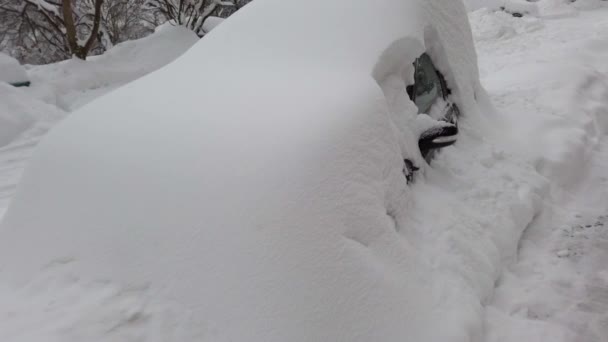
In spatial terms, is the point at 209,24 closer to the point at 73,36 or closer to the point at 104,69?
the point at 73,36

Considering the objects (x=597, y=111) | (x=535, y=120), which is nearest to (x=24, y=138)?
(x=535, y=120)

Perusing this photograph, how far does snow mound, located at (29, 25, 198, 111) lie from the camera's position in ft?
27.7

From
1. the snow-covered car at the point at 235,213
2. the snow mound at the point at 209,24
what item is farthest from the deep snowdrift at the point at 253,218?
the snow mound at the point at 209,24

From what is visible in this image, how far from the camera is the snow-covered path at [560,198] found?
7.39 ft

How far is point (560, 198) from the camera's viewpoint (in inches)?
133

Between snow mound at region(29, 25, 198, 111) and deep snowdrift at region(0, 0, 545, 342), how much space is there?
22.0 ft

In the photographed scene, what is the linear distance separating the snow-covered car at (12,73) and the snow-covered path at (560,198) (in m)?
8.11

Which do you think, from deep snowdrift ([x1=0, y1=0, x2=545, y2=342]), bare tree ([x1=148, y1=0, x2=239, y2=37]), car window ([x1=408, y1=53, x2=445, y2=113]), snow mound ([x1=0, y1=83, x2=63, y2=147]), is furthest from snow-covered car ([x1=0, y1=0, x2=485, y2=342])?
bare tree ([x1=148, y1=0, x2=239, y2=37])

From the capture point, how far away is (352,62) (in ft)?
8.22

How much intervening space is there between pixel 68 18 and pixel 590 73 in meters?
10.7

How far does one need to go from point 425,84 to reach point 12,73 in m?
7.94

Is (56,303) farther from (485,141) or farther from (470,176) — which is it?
(485,141)

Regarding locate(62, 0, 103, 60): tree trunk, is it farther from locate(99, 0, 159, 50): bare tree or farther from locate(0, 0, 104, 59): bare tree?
locate(99, 0, 159, 50): bare tree

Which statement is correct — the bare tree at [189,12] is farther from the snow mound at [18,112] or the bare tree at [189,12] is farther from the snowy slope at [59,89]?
the snow mound at [18,112]
